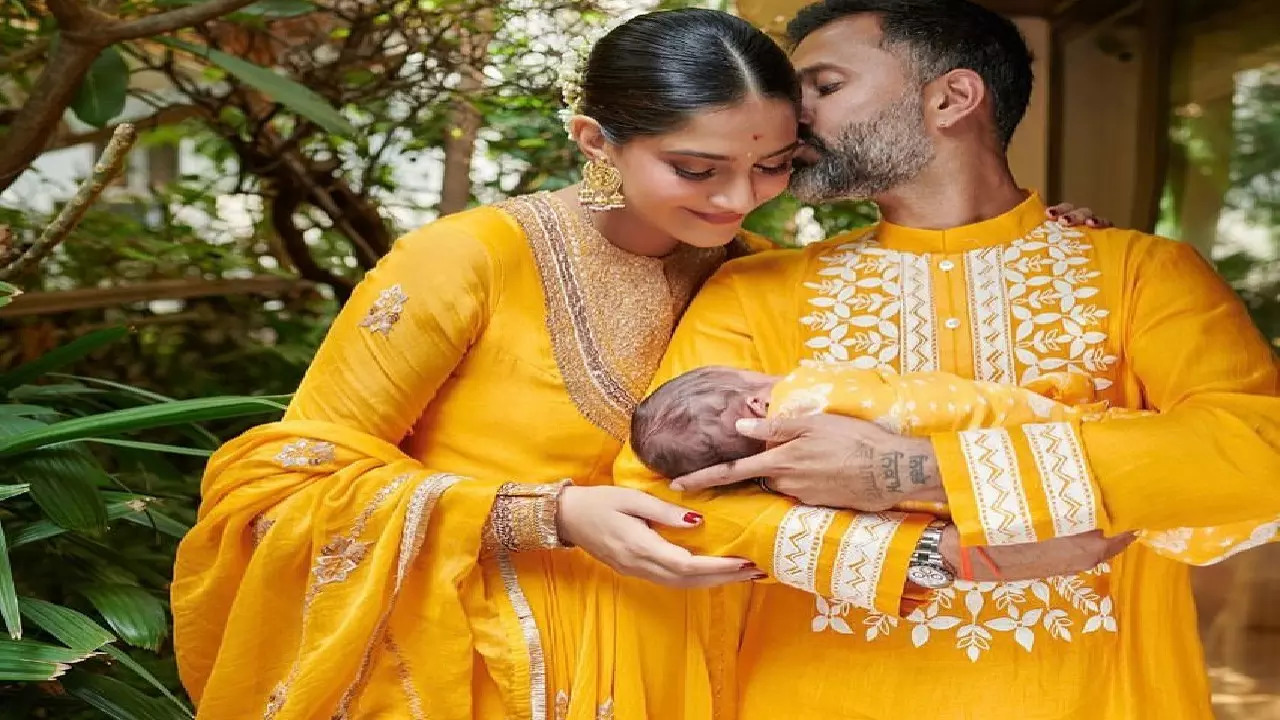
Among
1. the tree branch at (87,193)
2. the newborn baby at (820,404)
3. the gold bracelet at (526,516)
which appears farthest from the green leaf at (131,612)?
the newborn baby at (820,404)

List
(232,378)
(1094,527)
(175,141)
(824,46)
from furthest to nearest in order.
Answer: (175,141) < (232,378) < (824,46) < (1094,527)

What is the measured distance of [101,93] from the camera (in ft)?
9.18

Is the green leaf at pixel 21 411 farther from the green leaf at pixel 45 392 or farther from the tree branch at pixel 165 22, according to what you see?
the tree branch at pixel 165 22

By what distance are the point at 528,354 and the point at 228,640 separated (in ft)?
1.94

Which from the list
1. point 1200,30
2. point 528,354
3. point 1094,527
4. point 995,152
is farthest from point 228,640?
point 1200,30

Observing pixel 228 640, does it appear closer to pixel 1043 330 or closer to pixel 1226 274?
pixel 1043 330

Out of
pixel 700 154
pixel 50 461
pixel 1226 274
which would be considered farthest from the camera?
pixel 1226 274

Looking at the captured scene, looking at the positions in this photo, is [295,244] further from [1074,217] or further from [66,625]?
[1074,217]

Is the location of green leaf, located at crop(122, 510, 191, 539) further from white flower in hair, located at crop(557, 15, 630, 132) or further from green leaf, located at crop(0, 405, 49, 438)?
white flower in hair, located at crop(557, 15, 630, 132)

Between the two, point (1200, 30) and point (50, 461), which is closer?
point (50, 461)

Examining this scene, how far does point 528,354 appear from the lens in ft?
5.95

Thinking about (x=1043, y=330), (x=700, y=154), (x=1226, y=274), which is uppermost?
(x=700, y=154)

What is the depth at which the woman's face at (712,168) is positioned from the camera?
1674mm

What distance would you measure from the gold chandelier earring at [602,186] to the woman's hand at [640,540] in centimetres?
43
